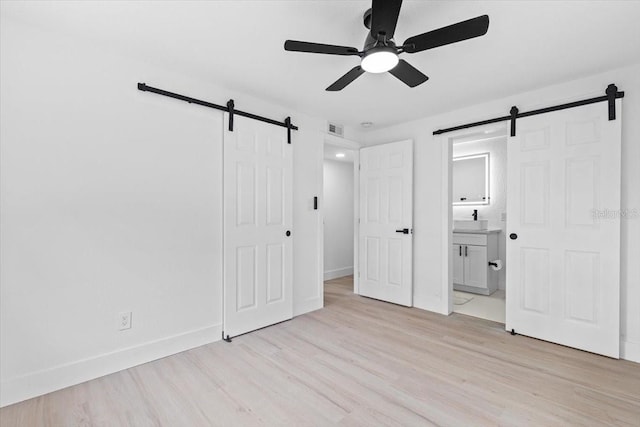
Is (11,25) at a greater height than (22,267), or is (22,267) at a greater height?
(11,25)

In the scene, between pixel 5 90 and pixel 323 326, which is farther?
pixel 323 326

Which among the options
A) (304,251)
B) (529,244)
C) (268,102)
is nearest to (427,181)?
(529,244)

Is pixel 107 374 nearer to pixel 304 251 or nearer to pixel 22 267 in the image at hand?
pixel 22 267

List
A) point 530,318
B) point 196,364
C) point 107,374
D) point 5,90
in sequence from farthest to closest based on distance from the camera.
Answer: point 530,318 → point 196,364 → point 107,374 → point 5,90

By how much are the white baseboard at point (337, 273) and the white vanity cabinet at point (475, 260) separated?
1.99 meters

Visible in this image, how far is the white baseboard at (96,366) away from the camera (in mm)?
1878

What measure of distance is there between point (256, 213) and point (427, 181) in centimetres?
215

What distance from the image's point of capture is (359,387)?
2068mm

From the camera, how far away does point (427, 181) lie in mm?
3762

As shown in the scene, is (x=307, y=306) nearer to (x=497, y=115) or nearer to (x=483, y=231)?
(x=483, y=231)

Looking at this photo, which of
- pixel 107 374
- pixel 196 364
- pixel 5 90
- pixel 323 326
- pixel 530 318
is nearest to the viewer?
pixel 5 90

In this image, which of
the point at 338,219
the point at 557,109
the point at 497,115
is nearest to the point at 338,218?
the point at 338,219

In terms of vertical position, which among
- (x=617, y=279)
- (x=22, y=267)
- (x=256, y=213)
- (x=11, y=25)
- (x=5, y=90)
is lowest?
(x=617, y=279)

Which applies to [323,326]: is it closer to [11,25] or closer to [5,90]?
[5,90]
